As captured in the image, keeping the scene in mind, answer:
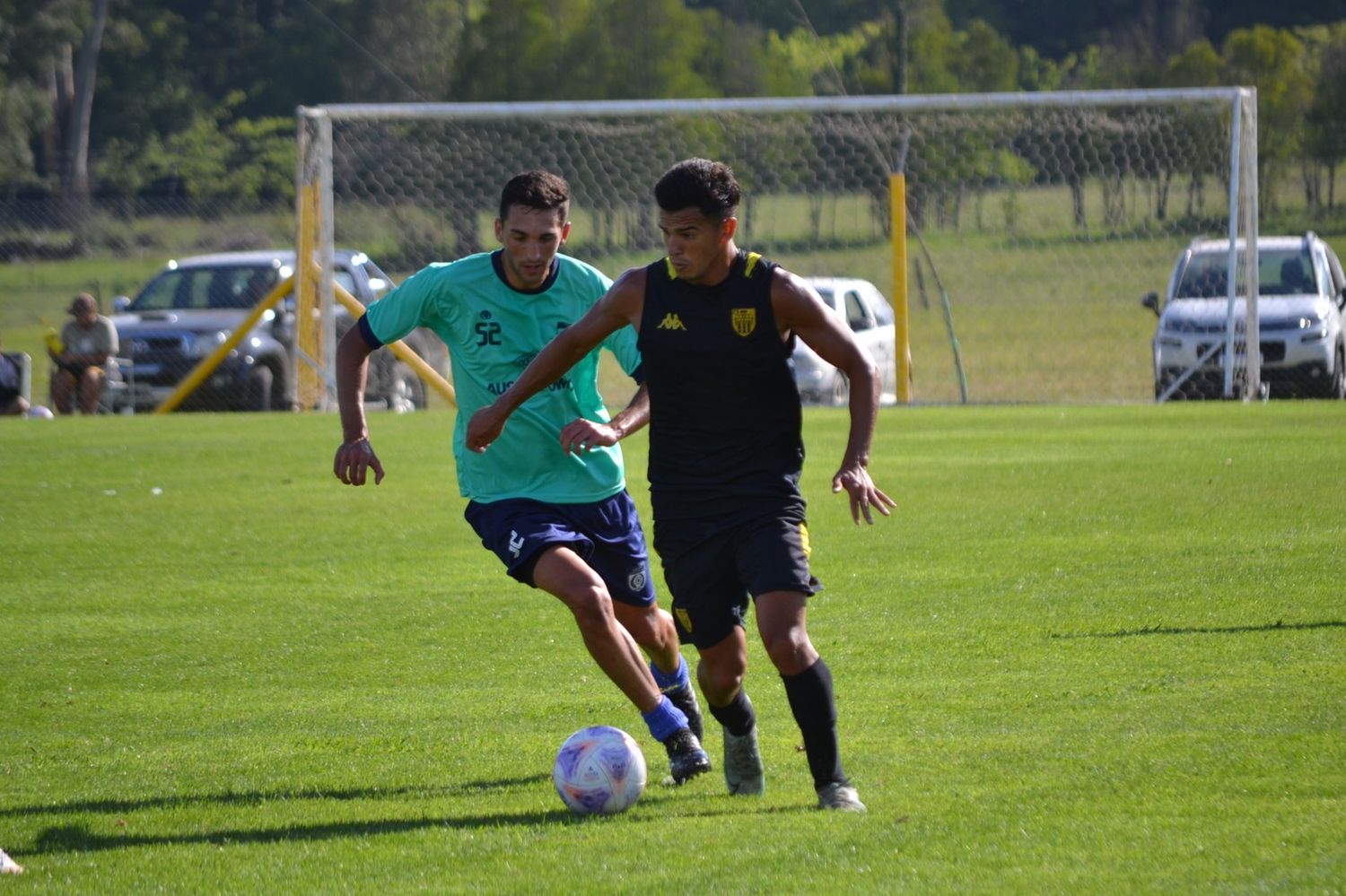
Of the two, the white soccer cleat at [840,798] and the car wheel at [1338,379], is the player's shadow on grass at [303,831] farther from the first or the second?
the car wheel at [1338,379]

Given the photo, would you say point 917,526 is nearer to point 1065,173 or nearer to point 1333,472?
point 1333,472

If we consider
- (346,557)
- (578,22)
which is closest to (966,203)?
(346,557)

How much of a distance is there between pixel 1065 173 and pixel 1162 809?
59.9 feet

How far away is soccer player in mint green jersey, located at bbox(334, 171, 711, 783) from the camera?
5.72 meters

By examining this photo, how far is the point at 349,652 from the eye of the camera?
8.05 m

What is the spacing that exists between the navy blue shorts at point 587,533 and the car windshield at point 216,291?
1690 cm

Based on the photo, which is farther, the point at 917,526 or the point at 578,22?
the point at 578,22

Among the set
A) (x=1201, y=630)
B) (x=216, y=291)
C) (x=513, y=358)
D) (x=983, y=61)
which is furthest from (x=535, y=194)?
(x=983, y=61)

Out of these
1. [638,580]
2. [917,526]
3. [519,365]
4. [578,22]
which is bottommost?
[917,526]

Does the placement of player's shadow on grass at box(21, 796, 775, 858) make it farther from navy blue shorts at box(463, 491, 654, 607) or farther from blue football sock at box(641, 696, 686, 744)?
navy blue shorts at box(463, 491, 654, 607)

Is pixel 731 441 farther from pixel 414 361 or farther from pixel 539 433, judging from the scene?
pixel 414 361

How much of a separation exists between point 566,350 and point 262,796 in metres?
1.67

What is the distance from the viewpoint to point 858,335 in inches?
819

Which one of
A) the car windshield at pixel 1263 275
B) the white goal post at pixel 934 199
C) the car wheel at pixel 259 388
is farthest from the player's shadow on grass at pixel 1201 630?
the car wheel at pixel 259 388
